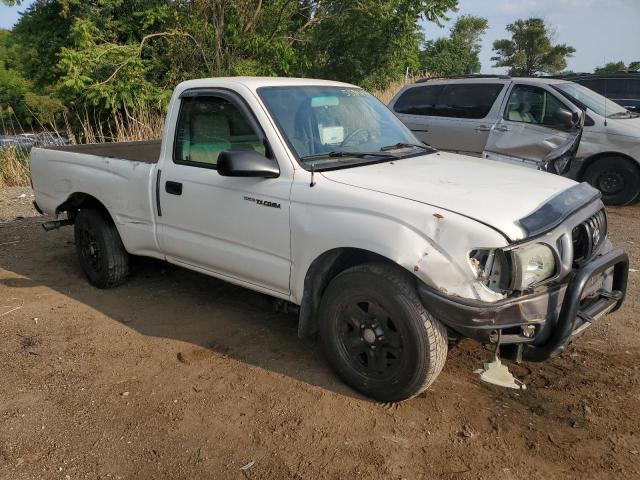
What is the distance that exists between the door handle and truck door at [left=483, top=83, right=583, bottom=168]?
3.86 m

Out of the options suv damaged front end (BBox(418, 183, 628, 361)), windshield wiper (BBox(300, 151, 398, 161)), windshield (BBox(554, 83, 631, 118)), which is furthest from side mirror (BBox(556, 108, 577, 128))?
suv damaged front end (BBox(418, 183, 628, 361))

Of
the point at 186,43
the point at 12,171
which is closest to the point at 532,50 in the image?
the point at 186,43

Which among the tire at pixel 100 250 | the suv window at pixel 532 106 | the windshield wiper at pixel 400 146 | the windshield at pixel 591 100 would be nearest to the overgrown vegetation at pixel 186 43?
the tire at pixel 100 250

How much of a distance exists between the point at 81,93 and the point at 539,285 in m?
14.7

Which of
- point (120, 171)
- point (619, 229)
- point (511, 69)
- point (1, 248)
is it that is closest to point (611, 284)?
point (120, 171)

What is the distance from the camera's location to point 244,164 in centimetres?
347

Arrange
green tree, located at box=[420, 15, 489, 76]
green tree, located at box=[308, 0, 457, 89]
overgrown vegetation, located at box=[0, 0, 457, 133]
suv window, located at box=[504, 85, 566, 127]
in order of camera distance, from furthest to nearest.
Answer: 1. green tree, located at box=[420, 15, 489, 76]
2. green tree, located at box=[308, 0, 457, 89]
3. overgrown vegetation, located at box=[0, 0, 457, 133]
4. suv window, located at box=[504, 85, 566, 127]

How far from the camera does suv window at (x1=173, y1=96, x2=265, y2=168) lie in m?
3.95

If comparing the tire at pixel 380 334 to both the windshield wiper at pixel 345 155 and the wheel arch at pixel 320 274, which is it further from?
the windshield wiper at pixel 345 155

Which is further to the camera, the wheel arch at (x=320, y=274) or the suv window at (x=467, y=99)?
the suv window at (x=467, y=99)

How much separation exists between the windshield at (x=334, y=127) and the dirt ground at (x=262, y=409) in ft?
4.63

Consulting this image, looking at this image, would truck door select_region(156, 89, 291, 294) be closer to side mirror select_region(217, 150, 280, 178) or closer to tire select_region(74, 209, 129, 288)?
side mirror select_region(217, 150, 280, 178)

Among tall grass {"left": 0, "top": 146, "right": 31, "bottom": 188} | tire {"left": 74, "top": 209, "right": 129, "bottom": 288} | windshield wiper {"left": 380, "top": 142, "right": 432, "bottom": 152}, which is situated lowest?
tall grass {"left": 0, "top": 146, "right": 31, "bottom": 188}

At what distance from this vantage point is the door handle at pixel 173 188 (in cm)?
425
